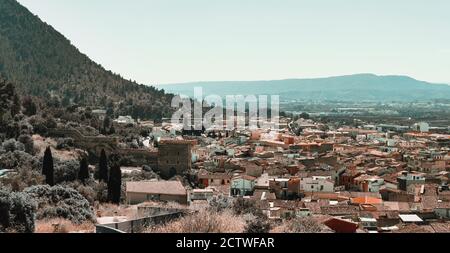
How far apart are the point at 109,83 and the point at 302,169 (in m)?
46.6

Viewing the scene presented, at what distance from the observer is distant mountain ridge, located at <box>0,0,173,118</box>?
7200 centimetres

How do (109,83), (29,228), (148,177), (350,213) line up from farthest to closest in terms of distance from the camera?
1. (109,83)
2. (148,177)
3. (350,213)
4. (29,228)

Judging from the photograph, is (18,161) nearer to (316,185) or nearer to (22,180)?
(22,180)

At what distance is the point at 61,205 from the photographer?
13.6m

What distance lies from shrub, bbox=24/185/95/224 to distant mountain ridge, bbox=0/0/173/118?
170ft

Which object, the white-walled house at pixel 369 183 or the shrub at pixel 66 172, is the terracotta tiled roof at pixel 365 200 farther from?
the shrub at pixel 66 172

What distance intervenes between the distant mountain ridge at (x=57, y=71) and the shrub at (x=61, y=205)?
51.9 m

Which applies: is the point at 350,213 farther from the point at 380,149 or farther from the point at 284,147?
the point at 380,149

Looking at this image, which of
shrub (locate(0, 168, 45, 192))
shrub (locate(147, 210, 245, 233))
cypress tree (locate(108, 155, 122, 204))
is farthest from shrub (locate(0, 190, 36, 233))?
cypress tree (locate(108, 155, 122, 204))
